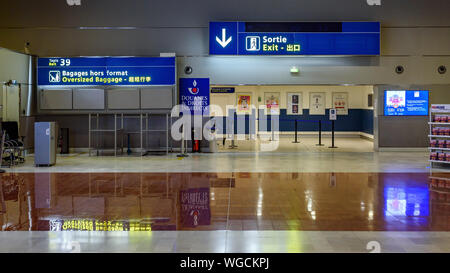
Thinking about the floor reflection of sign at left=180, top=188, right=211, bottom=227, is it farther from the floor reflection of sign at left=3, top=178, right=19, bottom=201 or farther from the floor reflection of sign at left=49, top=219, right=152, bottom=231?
the floor reflection of sign at left=3, top=178, right=19, bottom=201

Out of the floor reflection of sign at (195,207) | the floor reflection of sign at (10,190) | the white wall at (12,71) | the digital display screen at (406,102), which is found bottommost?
the floor reflection of sign at (195,207)

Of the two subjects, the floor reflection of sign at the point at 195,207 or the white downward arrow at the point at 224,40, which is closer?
the floor reflection of sign at the point at 195,207

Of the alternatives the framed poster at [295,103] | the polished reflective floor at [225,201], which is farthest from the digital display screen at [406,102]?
the framed poster at [295,103]

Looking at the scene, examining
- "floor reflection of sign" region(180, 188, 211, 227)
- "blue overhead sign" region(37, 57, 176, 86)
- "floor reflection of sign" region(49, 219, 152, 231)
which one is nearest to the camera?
"floor reflection of sign" region(49, 219, 152, 231)

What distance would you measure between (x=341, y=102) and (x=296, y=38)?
852cm

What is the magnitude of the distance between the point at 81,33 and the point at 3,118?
3.39 meters

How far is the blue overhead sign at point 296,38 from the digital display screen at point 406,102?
1.52 meters

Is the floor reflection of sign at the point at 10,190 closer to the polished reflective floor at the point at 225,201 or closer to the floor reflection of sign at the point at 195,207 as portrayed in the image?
the polished reflective floor at the point at 225,201

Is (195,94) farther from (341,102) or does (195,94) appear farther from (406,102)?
(341,102)

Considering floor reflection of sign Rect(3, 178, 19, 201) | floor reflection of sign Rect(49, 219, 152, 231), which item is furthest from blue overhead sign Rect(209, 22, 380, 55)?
floor reflection of sign Rect(49, 219, 152, 231)

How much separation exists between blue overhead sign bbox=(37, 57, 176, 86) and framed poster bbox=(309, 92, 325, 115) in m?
9.54

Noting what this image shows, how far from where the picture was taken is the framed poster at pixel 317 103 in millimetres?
21844

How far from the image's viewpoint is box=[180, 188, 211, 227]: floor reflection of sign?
19.4 ft
